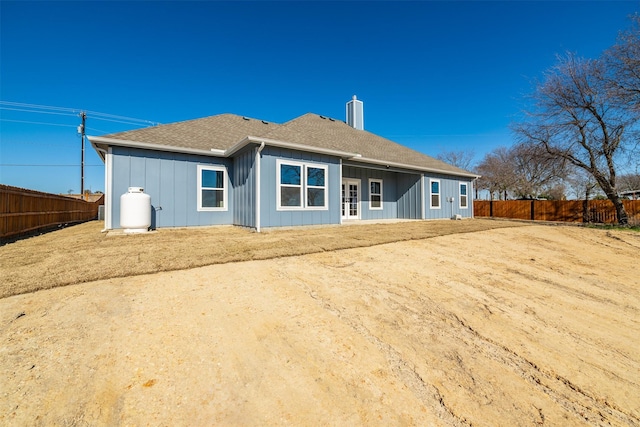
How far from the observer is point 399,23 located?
11.6m

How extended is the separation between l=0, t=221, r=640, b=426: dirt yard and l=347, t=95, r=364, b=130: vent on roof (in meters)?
14.2

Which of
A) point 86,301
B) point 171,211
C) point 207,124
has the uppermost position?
point 207,124

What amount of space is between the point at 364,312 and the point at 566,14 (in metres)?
13.6

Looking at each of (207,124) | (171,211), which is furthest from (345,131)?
A: (171,211)

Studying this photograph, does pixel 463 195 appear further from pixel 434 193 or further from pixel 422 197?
pixel 422 197

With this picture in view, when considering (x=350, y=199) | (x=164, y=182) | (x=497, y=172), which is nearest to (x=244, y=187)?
(x=164, y=182)

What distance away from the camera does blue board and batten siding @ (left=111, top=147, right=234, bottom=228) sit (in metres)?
7.57

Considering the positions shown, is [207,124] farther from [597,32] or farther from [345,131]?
[597,32]

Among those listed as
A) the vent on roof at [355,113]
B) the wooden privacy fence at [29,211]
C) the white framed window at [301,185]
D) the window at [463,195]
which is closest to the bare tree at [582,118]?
the window at [463,195]

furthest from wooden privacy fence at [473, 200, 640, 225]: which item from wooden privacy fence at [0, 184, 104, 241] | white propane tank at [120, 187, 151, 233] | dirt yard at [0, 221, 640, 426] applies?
wooden privacy fence at [0, 184, 104, 241]

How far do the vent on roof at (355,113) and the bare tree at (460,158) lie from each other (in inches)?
936

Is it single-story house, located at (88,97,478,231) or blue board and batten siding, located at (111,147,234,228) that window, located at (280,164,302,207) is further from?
blue board and batten siding, located at (111,147,234,228)

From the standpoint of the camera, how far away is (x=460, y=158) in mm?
35000

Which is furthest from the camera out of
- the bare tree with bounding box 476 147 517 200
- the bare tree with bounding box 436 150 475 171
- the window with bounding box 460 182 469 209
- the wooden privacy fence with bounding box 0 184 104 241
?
the bare tree with bounding box 436 150 475 171
